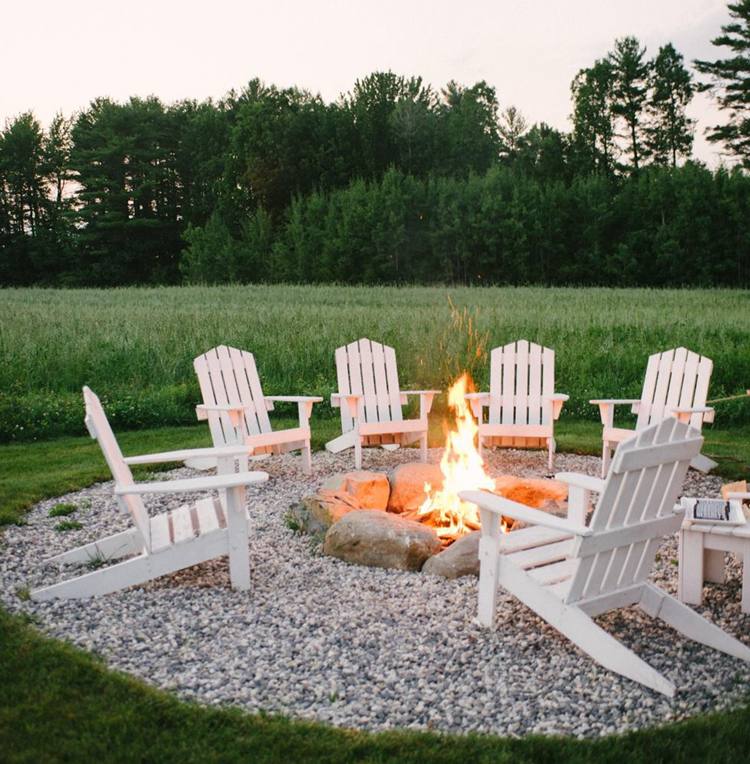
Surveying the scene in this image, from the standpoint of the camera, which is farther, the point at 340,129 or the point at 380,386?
the point at 340,129

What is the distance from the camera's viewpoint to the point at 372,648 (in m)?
3.50

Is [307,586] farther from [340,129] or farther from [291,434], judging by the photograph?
[340,129]

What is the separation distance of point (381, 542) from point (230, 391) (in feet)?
8.97

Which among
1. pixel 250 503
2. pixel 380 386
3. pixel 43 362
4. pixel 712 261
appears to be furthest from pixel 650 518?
pixel 712 261

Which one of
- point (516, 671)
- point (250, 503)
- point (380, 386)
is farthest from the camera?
point (380, 386)

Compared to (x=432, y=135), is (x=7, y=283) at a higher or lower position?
lower

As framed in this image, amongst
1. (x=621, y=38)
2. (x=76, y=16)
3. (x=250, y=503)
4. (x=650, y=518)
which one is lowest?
(x=250, y=503)

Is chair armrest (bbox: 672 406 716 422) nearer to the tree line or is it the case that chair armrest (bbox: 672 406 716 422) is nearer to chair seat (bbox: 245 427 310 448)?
chair seat (bbox: 245 427 310 448)

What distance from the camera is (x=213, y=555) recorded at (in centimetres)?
403

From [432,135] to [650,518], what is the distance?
1647 inches

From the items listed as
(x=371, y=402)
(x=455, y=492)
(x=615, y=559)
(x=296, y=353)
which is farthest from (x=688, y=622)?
(x=296, y=353)

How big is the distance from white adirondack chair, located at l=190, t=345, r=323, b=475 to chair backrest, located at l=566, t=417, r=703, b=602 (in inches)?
137

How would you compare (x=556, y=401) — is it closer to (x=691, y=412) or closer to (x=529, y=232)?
(x=691, y=412)

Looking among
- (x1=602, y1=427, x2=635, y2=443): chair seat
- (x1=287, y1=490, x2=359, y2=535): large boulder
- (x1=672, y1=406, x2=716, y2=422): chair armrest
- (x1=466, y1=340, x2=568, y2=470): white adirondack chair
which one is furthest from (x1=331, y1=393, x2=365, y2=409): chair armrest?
(x1=672, y1=406, x2=716, y2=422): chair armrest
